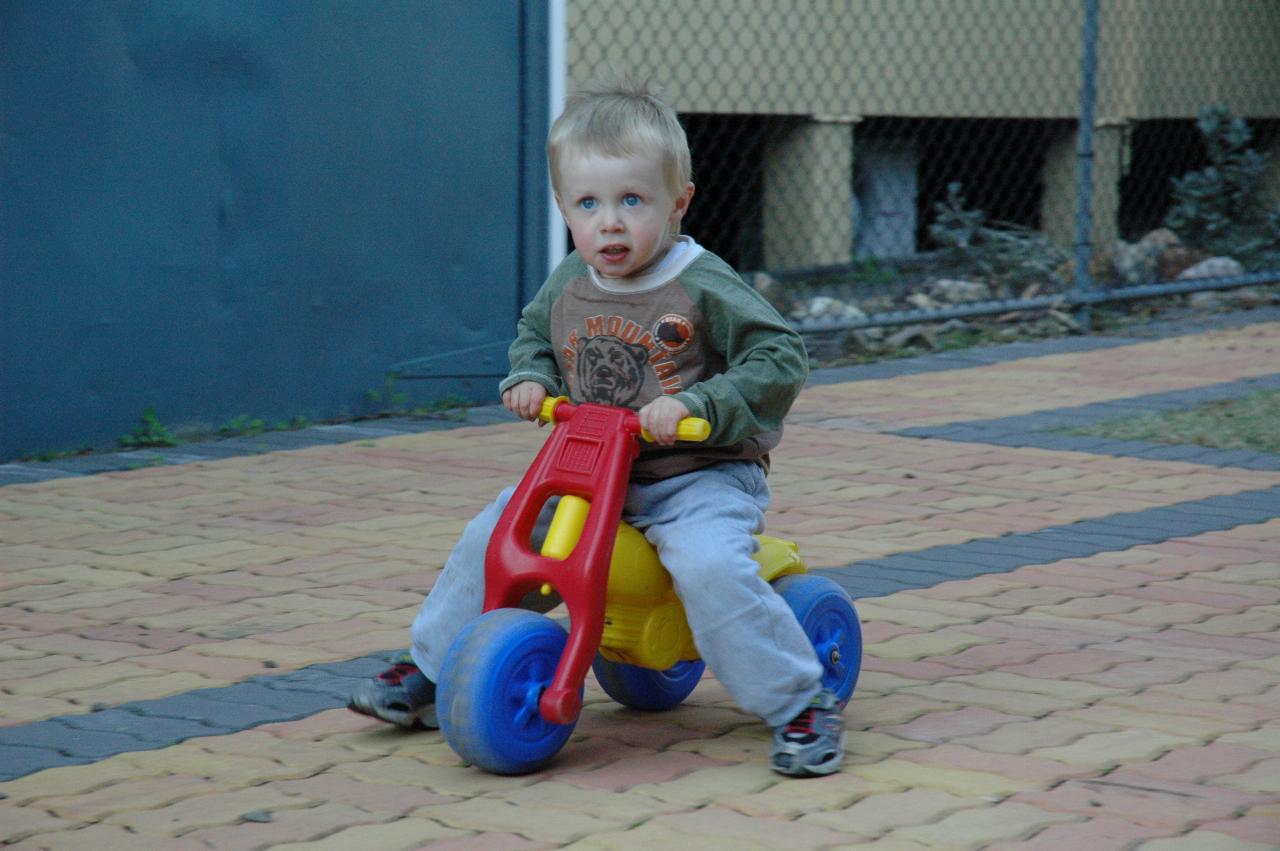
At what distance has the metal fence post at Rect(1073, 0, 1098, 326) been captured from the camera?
938cm

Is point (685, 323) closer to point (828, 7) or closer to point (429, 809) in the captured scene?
Result: point (429, 809)

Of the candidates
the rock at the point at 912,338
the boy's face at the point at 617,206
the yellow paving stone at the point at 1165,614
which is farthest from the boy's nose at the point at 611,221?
the rock at the point at 912,338

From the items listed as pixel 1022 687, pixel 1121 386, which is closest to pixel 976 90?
pixel 1121 386

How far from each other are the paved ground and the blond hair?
1051 mm

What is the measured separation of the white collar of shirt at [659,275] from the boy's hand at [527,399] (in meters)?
0.22

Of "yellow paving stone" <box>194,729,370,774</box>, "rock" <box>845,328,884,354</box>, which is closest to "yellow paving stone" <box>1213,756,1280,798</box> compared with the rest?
"yellow paving stone" <box>194,729,370,774</box>

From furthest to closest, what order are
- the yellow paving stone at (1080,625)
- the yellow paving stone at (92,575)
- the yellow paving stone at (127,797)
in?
the yellow paving stone at (92,575)
the yellow paving stone at (1080,625)
the yellow paving stone at (127,797)

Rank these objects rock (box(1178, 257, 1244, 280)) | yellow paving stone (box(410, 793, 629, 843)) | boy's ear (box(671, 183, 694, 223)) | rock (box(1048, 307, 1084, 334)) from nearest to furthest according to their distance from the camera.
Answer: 1. yellow paving stone (box(410, 793, 629, 843))
2. boy's ear (box(671, 183, 694, 223))
3. rock (box(1048, 307, 1084, 334))
4. rock (box(1178, 257, 1244, 280))

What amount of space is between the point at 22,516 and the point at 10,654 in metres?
1.56

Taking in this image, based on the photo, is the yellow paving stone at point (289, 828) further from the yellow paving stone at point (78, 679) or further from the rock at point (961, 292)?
the rock at point (961, 292)

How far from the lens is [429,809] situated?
9.36ft

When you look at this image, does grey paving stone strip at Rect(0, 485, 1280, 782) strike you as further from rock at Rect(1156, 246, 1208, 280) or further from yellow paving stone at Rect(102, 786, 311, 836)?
rock at Rect(1156, 246, 1208, 280)

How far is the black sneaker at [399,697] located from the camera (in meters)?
3.22

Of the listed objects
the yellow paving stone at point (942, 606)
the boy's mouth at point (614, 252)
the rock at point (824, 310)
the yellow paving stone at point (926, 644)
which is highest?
the boy's mouth at point (614, 252)
